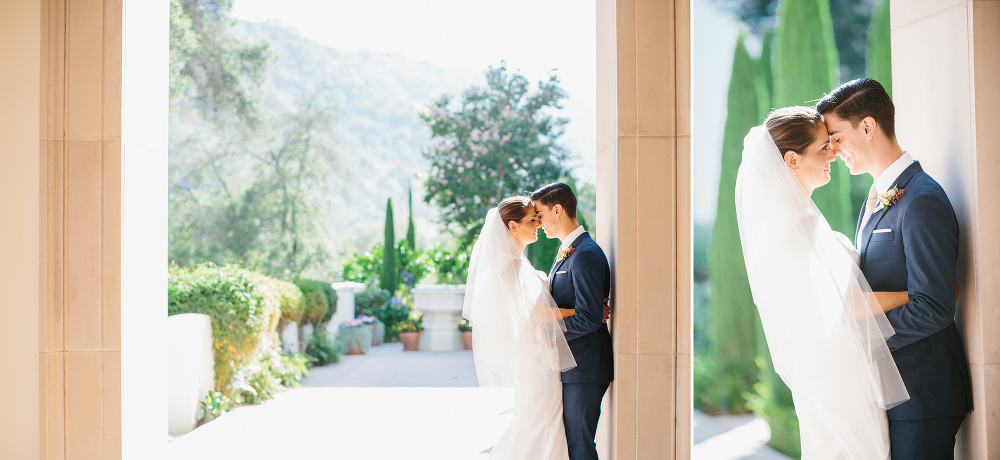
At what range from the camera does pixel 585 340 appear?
2857 mm

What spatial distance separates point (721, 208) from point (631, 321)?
4.35m

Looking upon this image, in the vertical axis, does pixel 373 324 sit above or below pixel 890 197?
below

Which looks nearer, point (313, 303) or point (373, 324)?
point (313, 303)

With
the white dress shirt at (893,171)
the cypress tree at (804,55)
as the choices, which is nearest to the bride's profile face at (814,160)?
the white dress shirt at (893,171)

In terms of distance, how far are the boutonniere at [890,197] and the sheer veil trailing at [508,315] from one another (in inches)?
54.6

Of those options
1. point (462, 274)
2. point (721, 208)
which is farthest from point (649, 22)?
point (462, 274)

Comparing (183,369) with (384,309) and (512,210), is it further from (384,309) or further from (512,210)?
(384,309)

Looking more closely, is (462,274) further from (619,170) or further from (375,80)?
(375,80)

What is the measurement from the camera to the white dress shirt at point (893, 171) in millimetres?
1926

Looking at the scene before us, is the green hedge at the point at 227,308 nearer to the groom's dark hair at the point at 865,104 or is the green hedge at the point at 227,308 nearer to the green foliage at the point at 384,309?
the groom's dark hair at the point at 865,104

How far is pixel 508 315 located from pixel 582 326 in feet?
1.19

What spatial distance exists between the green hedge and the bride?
5235mm

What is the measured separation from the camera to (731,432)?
245 inches

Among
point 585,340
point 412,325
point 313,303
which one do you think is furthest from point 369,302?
point 585,340
